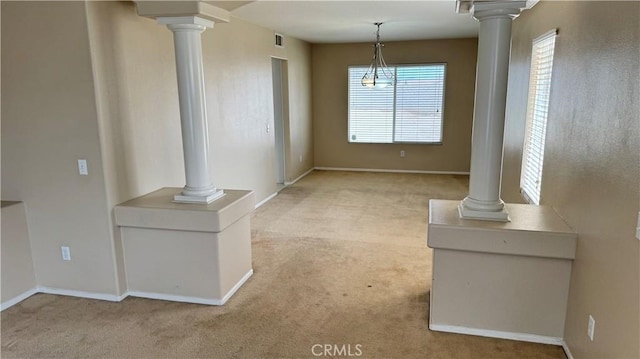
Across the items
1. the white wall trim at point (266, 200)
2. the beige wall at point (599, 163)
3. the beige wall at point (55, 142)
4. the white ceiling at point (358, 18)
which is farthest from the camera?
the white wall trim at point (266, 200)

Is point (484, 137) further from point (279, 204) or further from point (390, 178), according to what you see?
point (390, 178)

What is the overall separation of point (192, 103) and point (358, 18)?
9.33 ft

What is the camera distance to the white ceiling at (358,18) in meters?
4.25

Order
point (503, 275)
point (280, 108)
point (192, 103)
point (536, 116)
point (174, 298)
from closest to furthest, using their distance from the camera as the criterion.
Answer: point (503, 275)
point (192, 103)
point (174, 298)
point (536, 116)
point (280, 108)

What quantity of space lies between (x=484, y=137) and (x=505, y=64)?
45 centimetres

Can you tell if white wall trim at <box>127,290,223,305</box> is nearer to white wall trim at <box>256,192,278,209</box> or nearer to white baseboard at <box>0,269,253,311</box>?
white baseboard at <box>0,269,253,311</box>

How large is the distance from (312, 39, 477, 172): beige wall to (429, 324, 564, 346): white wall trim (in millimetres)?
5602

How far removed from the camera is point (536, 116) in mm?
3564

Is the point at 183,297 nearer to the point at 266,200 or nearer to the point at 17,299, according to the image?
the point at 17,299

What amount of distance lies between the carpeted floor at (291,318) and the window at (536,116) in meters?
1.13

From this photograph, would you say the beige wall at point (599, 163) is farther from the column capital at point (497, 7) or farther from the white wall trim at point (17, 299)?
the white wall trim at point (17, 299)

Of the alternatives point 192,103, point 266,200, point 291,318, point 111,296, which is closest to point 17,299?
point 111,296

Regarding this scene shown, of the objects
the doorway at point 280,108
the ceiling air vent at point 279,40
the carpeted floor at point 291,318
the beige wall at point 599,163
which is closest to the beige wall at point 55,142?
the carpeted floor at point 291,318

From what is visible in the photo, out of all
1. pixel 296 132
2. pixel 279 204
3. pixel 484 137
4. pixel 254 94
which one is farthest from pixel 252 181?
pixel 484 137
